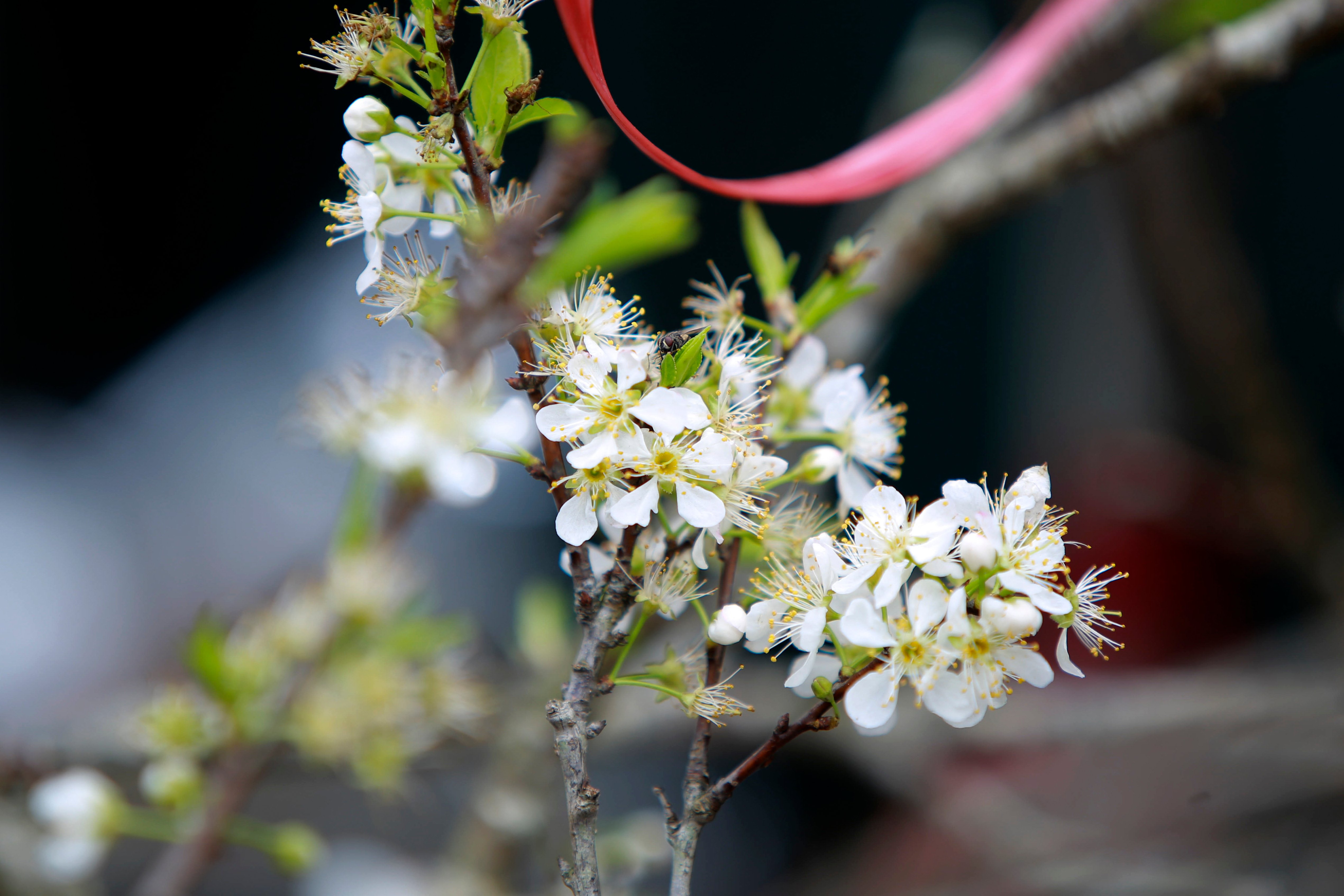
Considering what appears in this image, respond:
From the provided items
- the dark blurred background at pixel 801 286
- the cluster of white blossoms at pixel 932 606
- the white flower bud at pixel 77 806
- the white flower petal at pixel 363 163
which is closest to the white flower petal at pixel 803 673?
the cluster of white blossoms at pixel 932 606

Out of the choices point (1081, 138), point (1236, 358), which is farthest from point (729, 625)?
point (1236, 358)

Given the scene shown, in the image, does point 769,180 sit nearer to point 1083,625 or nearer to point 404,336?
point 1083,625

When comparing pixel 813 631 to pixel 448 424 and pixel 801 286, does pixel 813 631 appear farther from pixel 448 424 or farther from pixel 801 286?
pixel 801 286

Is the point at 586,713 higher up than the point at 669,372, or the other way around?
the point at 669,372

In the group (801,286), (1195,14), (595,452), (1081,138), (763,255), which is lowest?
(595,452)

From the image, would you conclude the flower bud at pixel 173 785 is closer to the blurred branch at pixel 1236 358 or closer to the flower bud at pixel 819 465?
the flower bud at pixel 819 465

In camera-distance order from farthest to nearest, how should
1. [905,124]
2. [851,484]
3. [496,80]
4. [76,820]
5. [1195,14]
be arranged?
[1195,14]
[76,820]
[905,124]
[851,484]
[496,80]

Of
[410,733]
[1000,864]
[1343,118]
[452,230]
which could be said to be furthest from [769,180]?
[1343,118]
